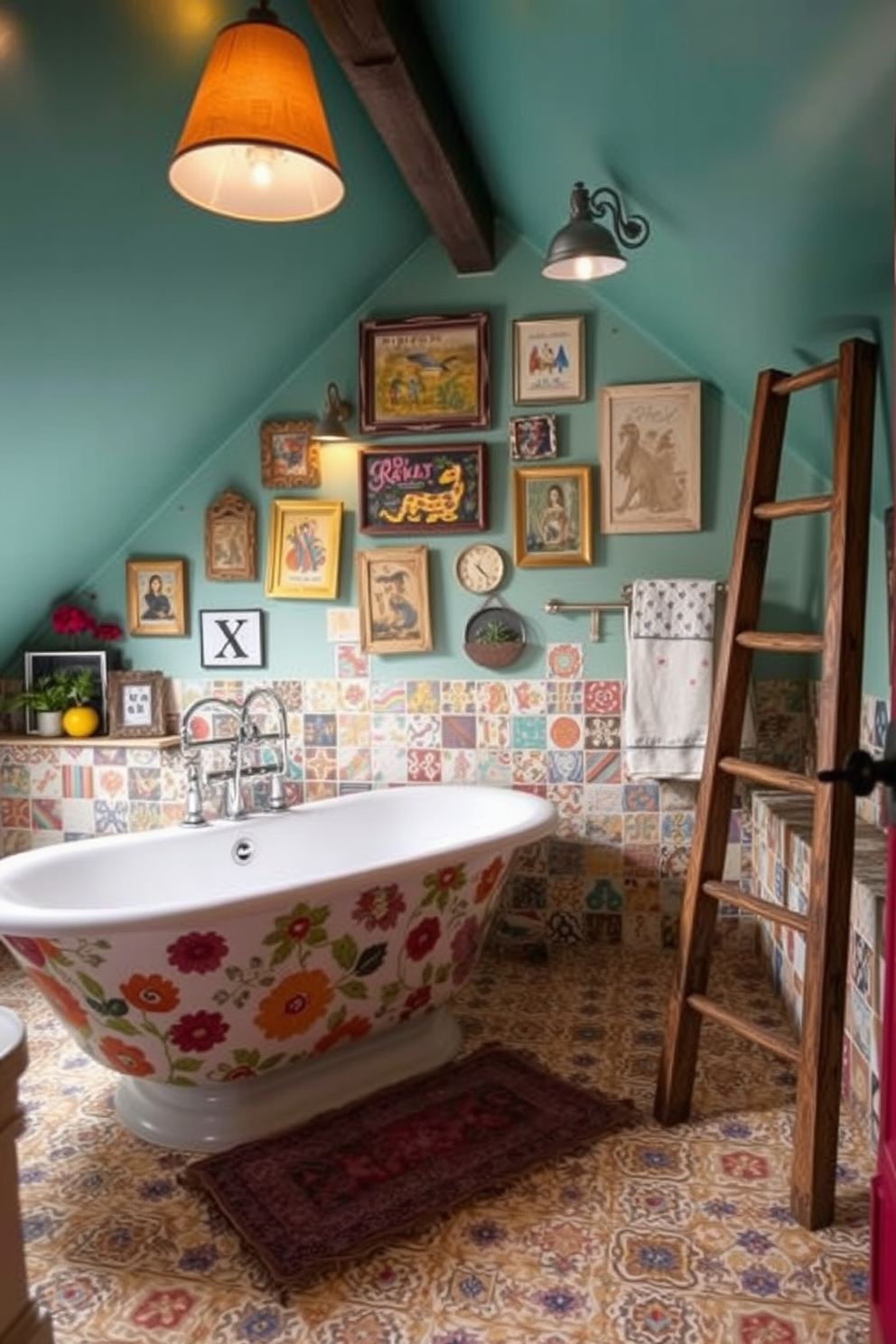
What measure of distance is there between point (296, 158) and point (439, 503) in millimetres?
1920

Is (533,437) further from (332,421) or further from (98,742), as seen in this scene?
(98,742)

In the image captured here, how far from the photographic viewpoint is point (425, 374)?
3.44 metres

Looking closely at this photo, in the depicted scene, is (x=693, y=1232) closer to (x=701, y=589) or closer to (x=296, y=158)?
(x=701, y=589)

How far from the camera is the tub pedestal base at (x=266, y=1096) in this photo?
2.32 meters

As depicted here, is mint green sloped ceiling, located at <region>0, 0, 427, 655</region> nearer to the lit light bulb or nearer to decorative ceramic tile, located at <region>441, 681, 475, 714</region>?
the lit light bulb

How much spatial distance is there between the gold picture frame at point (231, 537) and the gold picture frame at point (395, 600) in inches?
16.6

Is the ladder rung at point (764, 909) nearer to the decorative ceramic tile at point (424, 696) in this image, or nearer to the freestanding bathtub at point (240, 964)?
the freestanding bathtub at point (240, 964)

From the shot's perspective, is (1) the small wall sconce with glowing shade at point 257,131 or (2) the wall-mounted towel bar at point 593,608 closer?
(1) the small wall sconce with glowing shade at point 257,131

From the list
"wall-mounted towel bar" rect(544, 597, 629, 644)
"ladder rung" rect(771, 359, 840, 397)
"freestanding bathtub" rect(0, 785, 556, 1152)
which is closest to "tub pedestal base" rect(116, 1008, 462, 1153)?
"freestanding bathtub" rect(0, 785, 556, 1152)

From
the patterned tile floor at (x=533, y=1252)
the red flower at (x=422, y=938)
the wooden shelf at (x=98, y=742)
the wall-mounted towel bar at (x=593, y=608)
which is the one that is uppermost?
the wall-mounted towel bar at (x=593, y=608)

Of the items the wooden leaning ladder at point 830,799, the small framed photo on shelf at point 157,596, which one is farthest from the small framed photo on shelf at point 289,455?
the wooden leaning ladder at point 830,799

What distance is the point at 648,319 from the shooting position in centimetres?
318

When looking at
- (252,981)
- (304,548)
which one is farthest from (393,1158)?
(304,548)

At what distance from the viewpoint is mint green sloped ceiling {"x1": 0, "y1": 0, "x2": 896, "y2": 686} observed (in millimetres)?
1533
